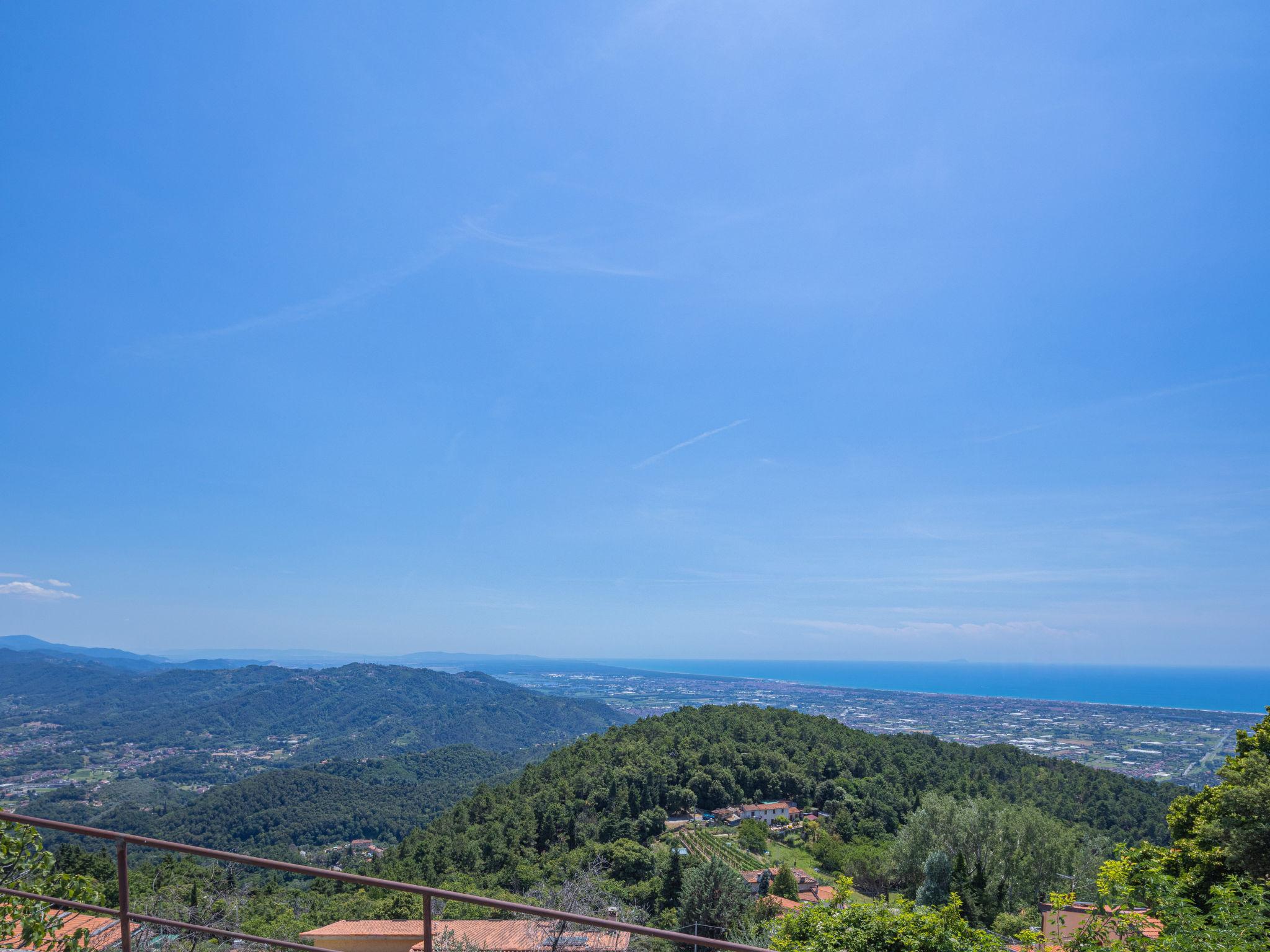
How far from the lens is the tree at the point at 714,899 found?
1891 centimetres

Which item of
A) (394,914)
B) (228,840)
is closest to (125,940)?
(394,914)

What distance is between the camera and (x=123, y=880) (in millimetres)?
2500

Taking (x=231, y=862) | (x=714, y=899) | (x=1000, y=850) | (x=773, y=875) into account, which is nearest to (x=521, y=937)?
(x=714, y=899)

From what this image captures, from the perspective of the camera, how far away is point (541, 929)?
47.9 feet

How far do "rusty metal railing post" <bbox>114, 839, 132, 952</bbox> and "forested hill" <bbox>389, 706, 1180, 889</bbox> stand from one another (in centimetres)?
2832

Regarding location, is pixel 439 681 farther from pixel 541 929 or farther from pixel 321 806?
pixel 541 929

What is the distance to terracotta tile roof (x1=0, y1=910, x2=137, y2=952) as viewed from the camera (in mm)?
3581

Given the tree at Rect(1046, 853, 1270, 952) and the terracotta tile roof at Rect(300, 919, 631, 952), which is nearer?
the tree at Rect(1046, 853, 1270, 952)

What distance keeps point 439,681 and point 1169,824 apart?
572 ft

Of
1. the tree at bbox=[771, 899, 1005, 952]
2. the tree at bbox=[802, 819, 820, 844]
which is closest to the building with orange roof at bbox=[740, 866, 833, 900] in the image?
the tree at bbox=[802, 819, 820, 844]

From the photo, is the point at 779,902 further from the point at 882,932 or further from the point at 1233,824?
the point at 1233,824

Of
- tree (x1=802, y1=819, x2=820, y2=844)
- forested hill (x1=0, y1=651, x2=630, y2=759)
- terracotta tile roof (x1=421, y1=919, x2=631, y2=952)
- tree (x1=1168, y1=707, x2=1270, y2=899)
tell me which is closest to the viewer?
tree (x1=1168, y1=707, x2=1270, y2=899)

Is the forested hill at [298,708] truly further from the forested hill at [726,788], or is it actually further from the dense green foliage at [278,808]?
the forested hill at [726,788]

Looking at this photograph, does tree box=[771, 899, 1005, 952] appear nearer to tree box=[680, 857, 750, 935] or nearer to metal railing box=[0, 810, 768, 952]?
metal railing box=[0, 810, 768, 952]
